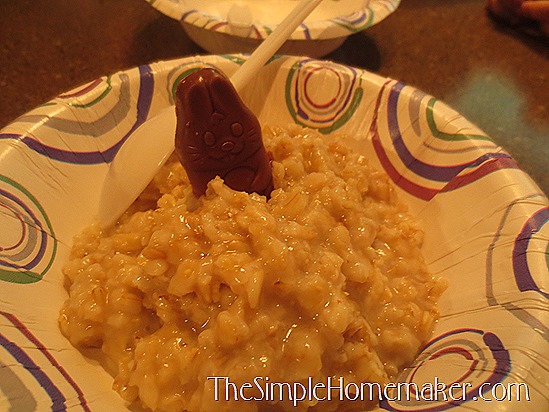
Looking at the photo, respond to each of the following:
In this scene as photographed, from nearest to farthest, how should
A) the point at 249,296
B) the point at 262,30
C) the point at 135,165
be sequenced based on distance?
the point at 249,296, the point at 135,165, the point at 262,30

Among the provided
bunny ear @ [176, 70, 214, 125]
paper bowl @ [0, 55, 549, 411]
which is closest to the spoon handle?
paper bowl @ [0, 55, 549, 411]

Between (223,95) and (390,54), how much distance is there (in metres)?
1.51

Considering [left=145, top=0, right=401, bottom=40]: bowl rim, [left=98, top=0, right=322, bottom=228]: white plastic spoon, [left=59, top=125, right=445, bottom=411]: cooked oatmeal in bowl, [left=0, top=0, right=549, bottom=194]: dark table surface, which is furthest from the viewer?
[left=0, top=0, right=549, bottom=194]: dark table surface

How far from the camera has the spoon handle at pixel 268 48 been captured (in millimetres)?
1439

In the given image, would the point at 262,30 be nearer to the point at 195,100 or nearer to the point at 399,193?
the point at 399,193

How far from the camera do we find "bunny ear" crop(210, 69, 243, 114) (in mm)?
984

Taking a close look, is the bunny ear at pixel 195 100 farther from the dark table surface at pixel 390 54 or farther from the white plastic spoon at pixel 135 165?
the dark table surface at pixel 390 54

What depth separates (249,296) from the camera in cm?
90

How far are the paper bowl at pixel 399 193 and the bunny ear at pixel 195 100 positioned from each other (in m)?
0.48

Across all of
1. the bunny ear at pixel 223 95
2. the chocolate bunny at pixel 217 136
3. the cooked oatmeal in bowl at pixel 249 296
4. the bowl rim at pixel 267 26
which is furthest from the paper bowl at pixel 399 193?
the bunny ear at pixel 223 95

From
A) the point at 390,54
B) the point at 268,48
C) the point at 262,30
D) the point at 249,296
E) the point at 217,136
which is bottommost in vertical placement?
the point at 249,296

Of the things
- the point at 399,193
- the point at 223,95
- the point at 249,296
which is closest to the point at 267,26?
the point at 399,193

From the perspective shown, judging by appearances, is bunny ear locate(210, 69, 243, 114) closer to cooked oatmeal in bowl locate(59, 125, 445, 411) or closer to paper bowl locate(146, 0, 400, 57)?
cooked oatmeal in bowl locate(59, 125, 445, 411)

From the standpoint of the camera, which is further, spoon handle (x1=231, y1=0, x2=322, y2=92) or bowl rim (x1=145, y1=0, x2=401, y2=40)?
bowl rim (x1=145, y1=0, x2=401, y2=40)
